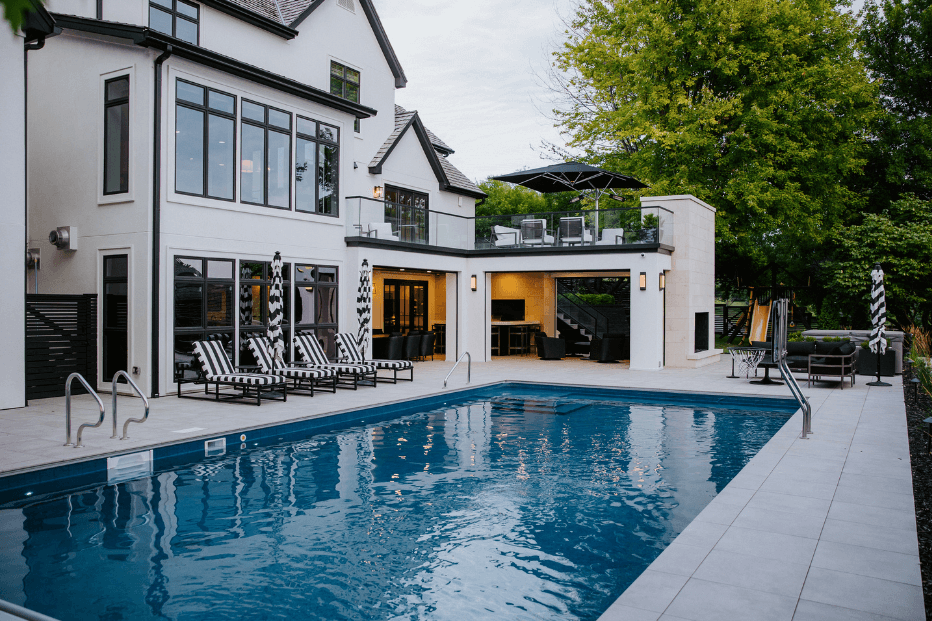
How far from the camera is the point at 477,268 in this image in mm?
19438

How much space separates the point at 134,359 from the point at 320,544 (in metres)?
7.60

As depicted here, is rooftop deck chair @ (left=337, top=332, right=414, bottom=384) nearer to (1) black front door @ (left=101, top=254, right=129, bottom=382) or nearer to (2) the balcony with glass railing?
(2) the balcony with glass railing

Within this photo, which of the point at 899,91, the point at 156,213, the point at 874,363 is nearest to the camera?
the point at 156,213

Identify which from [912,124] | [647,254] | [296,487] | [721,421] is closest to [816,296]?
[912,124]

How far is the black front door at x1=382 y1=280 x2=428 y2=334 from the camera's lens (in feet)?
64.3

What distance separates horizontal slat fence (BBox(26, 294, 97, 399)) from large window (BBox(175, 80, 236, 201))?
266 cm

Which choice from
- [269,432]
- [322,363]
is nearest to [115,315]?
[322,363]

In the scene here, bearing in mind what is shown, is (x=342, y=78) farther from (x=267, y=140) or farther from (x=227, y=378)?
(x=227, y=378)

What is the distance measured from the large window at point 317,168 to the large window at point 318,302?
1323mm

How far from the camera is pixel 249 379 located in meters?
10.7

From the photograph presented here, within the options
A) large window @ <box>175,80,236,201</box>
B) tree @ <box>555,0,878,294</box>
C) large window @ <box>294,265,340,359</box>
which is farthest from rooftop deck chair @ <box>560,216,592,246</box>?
large window @ <box>175,80,236,201</box>

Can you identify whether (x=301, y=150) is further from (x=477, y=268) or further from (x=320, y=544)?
(x=320, y=544)

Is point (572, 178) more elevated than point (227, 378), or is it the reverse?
point (572, 178)

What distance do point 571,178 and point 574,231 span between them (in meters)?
1.45
